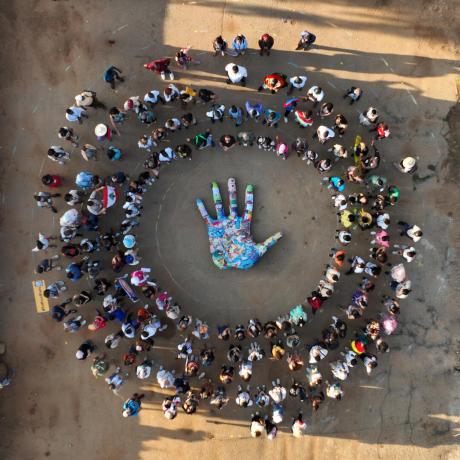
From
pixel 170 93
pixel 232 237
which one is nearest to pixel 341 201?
pixel 232 237

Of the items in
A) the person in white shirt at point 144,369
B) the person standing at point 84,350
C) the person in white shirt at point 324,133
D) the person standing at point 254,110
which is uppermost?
the person standing at point 254,110

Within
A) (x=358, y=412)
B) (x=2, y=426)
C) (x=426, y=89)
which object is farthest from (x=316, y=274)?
(x=2, y=426)

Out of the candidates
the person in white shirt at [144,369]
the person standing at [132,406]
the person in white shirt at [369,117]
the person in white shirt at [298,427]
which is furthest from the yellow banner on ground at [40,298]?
the person in white shirt at [369,117]

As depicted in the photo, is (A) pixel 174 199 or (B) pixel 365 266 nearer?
(B) pixel 365 266

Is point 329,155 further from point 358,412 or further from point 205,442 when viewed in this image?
point 205,442

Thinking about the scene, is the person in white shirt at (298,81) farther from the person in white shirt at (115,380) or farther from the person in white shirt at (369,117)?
the person in white shirt at (115,380)
